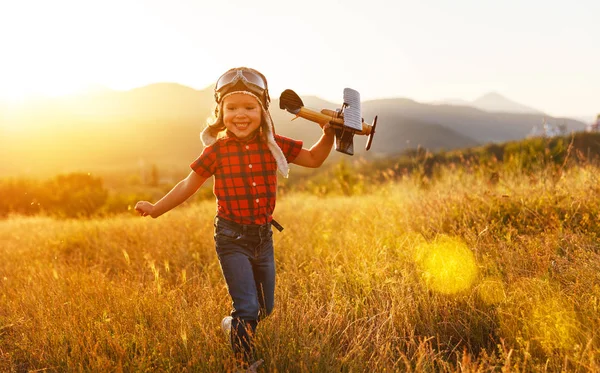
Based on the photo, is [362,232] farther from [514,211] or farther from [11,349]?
[11,349]

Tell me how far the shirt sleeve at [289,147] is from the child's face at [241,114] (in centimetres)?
28

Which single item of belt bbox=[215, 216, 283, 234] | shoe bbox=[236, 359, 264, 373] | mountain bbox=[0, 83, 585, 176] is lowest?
mountain bbox=[0, 83, 585, 176]

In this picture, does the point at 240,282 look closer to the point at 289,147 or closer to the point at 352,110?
the point at 289,147

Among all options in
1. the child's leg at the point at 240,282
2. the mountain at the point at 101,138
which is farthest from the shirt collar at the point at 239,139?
the mountain at the point at 101,138

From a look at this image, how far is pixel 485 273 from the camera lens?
10.6 feet

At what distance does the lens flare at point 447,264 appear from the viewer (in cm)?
309

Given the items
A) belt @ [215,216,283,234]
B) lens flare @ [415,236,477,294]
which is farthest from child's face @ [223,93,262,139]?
lens flare @ [415,236,477,294]

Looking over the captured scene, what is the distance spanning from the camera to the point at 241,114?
263cm

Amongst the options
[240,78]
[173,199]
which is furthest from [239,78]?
[173,199]

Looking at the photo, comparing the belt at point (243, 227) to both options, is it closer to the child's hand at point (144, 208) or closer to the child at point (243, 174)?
the child at point (243, 174)

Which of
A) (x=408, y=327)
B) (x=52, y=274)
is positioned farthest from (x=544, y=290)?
(x=52, y=274)

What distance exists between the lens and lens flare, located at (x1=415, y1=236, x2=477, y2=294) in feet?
10.1

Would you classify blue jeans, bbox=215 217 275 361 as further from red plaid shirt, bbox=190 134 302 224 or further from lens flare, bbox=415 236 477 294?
lens flare, bbox=415 236 477 294

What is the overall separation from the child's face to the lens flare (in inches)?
71.5
